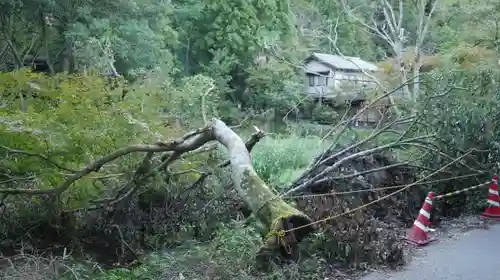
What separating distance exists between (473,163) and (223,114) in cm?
1282

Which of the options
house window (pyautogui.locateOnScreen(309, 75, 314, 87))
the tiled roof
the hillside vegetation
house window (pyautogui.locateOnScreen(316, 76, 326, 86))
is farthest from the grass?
the tiled roof

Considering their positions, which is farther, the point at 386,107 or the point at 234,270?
the point at 386,107

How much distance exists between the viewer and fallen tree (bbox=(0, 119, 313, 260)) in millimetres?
4921

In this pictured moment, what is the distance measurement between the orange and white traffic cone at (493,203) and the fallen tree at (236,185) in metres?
4.25

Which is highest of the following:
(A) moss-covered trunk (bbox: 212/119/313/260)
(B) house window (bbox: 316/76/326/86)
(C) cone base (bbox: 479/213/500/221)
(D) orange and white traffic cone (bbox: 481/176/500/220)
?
(A) moss-covered trunk (bbox: 212/119/313/260)

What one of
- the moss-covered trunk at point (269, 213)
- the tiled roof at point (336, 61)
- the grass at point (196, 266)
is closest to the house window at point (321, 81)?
the tiled roof at point (336, 61)

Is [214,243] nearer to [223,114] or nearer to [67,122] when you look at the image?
[67,122]

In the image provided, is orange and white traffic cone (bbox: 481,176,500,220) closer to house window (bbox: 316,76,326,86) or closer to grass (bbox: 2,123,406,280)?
grass (bbox: 2,123,406,280)

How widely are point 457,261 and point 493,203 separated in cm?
275

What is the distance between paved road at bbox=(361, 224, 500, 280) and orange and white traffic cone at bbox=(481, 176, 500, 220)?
96 centimetres

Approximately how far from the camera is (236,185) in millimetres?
5348

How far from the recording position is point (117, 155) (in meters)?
5.68

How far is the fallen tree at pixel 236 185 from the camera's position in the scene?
4921 millimetres

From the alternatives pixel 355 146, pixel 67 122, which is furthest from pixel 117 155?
pixel 355 146
